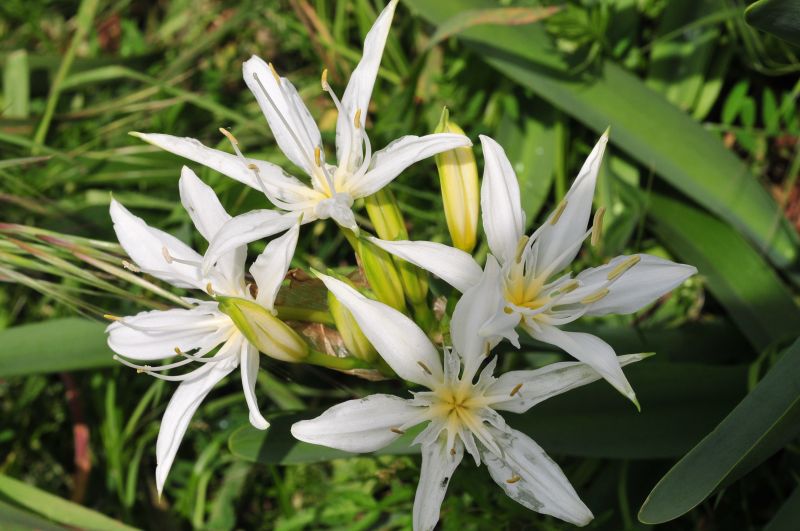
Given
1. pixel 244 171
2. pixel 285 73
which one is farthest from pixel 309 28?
pixel 244 171

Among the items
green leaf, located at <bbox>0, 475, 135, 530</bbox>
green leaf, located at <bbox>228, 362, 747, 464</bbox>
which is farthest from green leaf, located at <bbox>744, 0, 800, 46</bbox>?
green leaf, located at <bbox>0, 475, 135, 530</bbox>

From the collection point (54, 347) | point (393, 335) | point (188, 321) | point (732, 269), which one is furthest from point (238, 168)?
point (732, 269)

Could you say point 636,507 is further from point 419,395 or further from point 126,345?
point 126,345

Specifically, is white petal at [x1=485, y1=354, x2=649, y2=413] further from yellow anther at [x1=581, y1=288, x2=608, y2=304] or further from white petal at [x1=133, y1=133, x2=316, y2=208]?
white petal at [x1=133, y1=133, x2=316, y2=208]

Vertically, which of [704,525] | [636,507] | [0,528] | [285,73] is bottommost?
[704,525]

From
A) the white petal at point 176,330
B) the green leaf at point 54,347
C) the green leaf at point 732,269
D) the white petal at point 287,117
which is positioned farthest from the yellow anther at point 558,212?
the green leaf at point 54,347
